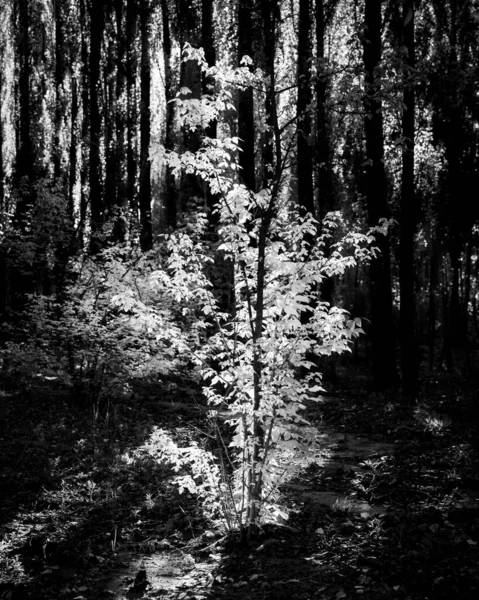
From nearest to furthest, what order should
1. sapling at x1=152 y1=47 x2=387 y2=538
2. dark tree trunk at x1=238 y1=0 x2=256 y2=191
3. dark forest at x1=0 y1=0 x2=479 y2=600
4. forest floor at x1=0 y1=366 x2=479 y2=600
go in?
forest floor at x1=0 y1=366 x2=479 y2=600, dark forest at x1=0 y1=0 x2=479 y2=600, sapling at x1=152 y1=47 x2=387 y2=538, dark tree trunk at x1=238 y1=0 x2=256 y2=191

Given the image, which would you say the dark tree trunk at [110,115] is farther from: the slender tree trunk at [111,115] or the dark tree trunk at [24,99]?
the dark tree trunk at [24,99]

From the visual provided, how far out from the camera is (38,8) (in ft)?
75.2

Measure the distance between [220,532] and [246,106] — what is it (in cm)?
844

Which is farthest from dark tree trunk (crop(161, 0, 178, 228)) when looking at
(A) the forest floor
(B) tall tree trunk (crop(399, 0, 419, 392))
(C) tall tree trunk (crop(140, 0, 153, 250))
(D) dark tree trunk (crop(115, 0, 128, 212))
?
(A) the forest floor

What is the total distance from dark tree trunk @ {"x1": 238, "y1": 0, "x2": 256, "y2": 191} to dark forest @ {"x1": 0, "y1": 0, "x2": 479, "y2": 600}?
5 centimetres

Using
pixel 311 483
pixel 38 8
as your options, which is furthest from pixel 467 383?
pixel 38 8

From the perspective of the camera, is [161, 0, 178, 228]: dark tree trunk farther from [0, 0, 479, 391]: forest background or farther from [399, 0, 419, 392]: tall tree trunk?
[399, 0, 419, 392]: tall tree trunk

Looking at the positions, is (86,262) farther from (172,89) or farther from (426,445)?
(172,89)

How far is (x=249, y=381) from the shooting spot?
4723 millimetres

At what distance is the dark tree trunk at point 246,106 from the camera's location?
32.8 ft

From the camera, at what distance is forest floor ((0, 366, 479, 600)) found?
3.89 metres

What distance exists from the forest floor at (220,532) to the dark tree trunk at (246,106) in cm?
576

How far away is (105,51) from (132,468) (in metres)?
19.5

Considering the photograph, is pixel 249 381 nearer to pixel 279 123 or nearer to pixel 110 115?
pixel 279 123
